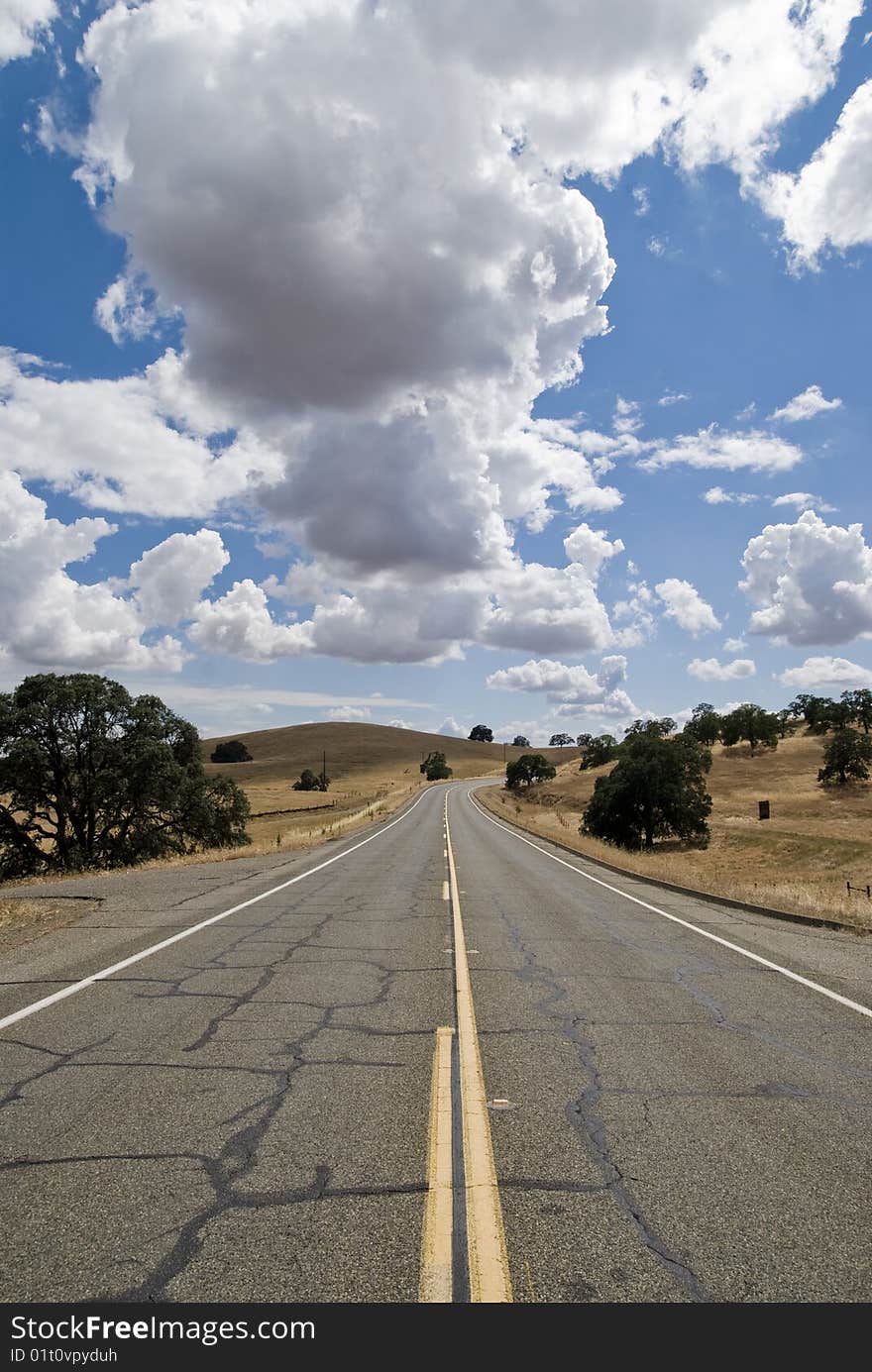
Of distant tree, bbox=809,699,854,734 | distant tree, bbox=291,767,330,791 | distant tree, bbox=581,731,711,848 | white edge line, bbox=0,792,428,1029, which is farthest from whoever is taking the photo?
distant tree, bbox=291,767,330,791

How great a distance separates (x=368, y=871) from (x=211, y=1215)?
17.0 metres

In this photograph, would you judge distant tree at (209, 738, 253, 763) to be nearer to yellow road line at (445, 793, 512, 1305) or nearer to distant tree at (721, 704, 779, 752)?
distant tree at (721, 704, 779, 752)

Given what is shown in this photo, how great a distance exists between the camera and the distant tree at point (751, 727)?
3627 inches

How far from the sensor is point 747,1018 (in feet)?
23.0

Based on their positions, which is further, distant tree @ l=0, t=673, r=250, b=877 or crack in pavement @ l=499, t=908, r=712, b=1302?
distant tree @ l=0, t=673, r=250, b=877

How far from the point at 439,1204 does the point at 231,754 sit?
160 metres

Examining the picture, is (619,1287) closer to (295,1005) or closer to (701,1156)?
(701,1156)

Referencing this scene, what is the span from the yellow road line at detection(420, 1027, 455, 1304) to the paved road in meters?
0.05

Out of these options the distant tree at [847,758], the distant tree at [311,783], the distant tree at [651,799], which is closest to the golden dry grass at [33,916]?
the distant tree at [651,799]

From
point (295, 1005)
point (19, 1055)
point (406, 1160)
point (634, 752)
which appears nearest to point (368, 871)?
point (295, 1005)

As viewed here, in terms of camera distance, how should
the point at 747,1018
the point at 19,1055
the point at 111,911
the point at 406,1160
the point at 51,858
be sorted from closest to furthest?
the point at 406,1160 → the point at 19,1055 → the point at 747,1018 → the point at 111,911 → the point at 51,858

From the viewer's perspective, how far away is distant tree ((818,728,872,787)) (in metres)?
67.8

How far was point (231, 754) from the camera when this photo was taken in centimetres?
15800

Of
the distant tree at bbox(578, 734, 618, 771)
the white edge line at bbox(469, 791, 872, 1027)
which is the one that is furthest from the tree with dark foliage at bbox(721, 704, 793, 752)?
the white edge line at bbox(469, 791, 872, 1027)
